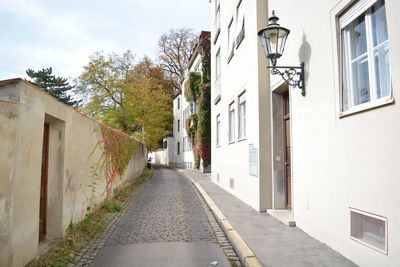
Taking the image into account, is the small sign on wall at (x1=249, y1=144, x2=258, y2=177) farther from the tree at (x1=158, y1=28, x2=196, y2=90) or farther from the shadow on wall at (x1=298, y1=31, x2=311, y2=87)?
the tree at (x1=158, y1=28, x2=196, y2=90)

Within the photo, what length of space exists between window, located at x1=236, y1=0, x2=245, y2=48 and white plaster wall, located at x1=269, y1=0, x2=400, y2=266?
3884mm

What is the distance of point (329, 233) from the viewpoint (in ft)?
19.2

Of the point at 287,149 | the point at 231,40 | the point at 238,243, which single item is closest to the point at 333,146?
the point at 238,243

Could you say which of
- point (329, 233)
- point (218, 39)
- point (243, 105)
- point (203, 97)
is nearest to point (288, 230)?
point (329, 233)

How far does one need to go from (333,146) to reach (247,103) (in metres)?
5.67

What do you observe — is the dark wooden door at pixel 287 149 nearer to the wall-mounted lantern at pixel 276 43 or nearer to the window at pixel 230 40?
the wall-mounted lantern at pixel 276 43

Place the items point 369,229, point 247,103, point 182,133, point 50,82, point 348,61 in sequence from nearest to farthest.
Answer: point 369,229 → point 348,61 → point 247,103 → point 182,133 → point 50,82

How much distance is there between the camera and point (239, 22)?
42.2ft

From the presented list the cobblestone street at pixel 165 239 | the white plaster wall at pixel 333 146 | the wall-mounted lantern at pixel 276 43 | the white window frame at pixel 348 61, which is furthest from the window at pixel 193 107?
the white window frame at pixel 348 61

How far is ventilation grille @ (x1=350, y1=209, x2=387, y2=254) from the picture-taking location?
176 inches

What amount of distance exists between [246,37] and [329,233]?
23.1 ft

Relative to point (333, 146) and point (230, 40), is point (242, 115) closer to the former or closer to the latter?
point (230, 40)

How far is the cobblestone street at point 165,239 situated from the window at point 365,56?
3.03 metres

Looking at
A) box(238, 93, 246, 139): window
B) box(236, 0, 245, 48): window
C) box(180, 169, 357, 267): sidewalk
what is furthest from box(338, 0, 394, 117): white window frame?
box(236, 0, 245, 48): window
